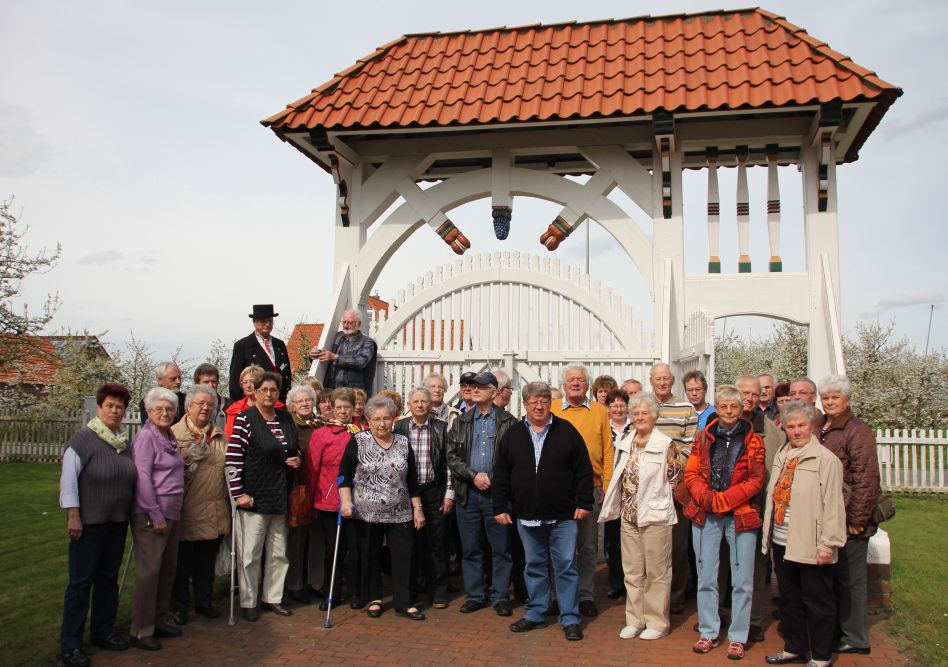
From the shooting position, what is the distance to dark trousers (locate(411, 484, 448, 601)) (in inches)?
238

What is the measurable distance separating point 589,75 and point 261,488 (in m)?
5.31

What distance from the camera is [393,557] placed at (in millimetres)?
5812

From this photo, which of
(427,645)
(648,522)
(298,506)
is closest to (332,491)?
(298,506)

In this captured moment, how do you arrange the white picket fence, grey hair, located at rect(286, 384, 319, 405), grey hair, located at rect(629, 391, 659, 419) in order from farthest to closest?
the white picket fence < grey hair, located at rect(286, 384, 319, 405) < grey hair, located at rect(629, 391, 659, 419)

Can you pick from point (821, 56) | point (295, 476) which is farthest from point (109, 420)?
point (821, 56)

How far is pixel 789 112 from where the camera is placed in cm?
770

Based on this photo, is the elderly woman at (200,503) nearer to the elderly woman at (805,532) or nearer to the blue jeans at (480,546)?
the blue jeans at (480,546)

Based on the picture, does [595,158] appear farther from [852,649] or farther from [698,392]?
[852,649]

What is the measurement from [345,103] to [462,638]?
5.61 meters

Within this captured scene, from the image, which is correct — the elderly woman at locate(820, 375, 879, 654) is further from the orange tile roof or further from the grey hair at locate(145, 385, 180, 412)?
the grey hair at locate(145, 385, 180, 412)

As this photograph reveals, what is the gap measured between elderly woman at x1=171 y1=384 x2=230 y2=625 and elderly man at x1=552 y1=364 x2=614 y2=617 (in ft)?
8.38

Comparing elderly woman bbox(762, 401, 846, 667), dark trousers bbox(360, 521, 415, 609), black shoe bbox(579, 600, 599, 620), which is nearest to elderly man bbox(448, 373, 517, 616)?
dark trousers bbox(360, 521, 415, 609)

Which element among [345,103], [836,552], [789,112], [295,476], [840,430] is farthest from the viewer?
[345,103]

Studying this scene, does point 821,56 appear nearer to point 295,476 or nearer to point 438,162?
point 438,162
